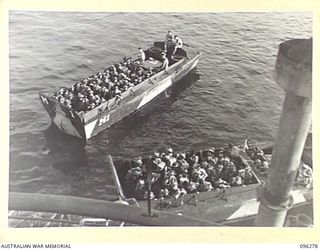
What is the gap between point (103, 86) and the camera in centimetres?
168

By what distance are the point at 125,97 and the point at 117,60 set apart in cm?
24

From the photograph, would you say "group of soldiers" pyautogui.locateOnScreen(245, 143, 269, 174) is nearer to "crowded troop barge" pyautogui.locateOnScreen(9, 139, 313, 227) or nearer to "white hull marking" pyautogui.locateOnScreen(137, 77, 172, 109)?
"crowded troop barge" pyautogui.locateOnScreen(9, 139, 313, 227)

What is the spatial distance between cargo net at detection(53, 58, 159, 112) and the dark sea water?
77 millimetres

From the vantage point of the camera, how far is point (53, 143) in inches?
54.5

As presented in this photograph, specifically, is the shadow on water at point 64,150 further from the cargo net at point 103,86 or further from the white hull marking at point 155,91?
the white hull marking at point 155,91

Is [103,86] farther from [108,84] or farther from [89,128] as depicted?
[89,128]

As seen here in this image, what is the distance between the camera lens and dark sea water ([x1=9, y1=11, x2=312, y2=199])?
4.05 feet

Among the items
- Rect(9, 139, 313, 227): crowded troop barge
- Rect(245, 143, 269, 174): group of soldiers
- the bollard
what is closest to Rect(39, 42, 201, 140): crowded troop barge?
Rect(9, 139, 313, 227): crowded troop barge

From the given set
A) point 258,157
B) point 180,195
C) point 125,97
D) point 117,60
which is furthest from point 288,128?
point 125,97

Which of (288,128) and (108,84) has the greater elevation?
(288,128)

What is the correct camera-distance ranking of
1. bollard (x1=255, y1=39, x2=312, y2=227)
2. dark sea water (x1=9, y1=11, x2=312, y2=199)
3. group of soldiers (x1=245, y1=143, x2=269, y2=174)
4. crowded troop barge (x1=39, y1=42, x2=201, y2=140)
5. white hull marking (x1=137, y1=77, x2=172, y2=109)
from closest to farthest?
bollard (x1=255, y1=39, x2=312, y2=227), dark sea water (x1=9, y1=11, x2=312, y2=199), group of soldiers (x1=245, y1=143, x2=269, y2=174), crowded troop barge (x1=39, y1=42, x2=201, y2=140), white hull marking (x1=137, y1=77, x2=172, y2=109)
